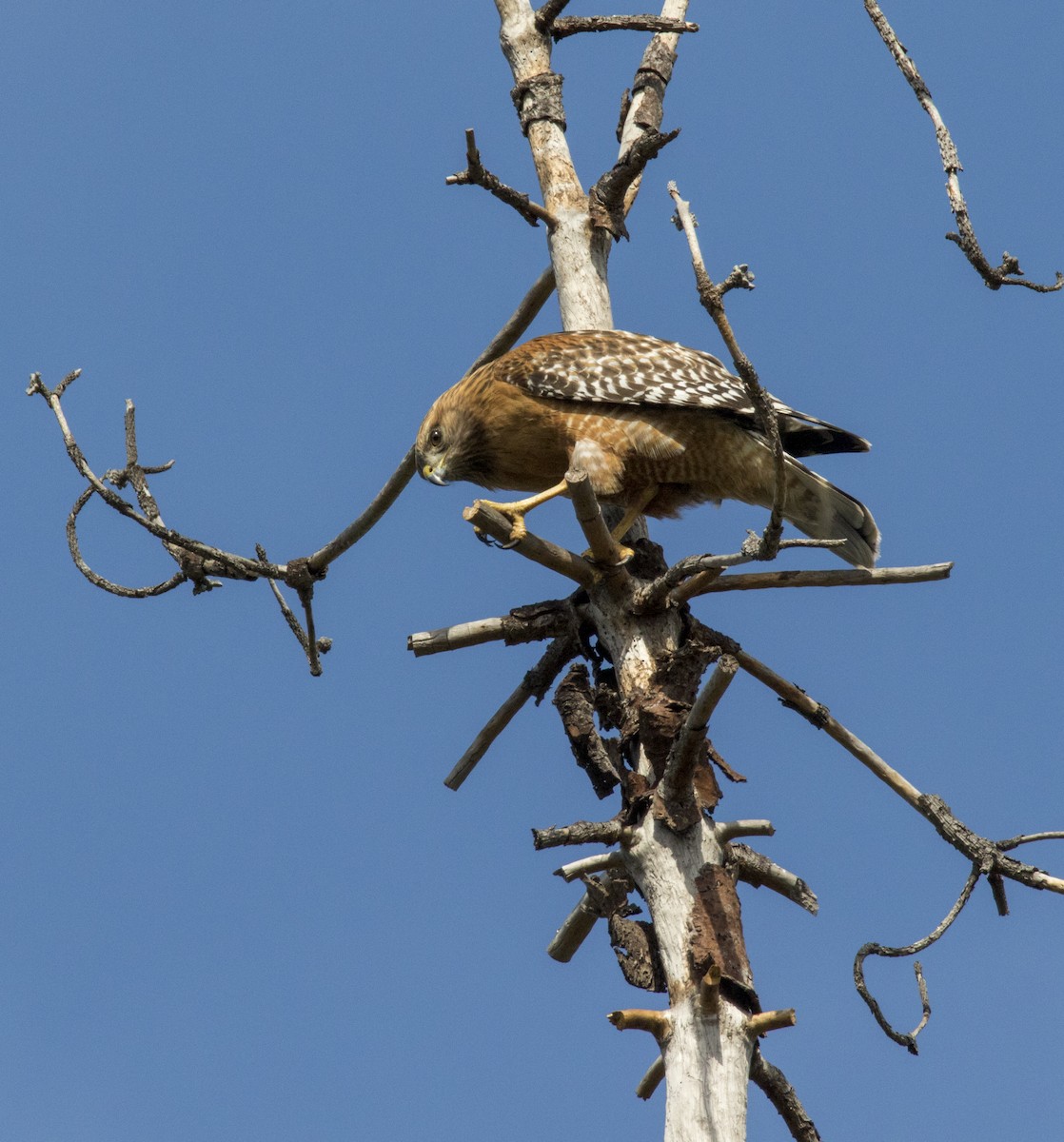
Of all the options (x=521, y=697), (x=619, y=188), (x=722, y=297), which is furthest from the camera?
(x=619, y=188)

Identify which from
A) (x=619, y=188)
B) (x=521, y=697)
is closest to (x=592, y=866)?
(x=521, y=697)

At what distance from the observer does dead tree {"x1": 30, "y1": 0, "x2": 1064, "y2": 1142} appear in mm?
3391

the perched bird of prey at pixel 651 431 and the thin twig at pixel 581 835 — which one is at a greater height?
the perched bird of prey at pixel 651 431

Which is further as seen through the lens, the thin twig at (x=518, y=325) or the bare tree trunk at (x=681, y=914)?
the thin twig at (x=518, y=325)

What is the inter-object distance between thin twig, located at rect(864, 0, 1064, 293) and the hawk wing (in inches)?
52.1

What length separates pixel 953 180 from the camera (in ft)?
12.2

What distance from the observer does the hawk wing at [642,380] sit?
5.16m

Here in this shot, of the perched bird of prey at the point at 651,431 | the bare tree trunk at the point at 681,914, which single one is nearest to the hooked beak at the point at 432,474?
the perched bird of prey at the point at 651,431

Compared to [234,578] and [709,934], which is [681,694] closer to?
[709,934]

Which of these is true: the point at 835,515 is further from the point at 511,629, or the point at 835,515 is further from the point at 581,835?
the point at 581,835

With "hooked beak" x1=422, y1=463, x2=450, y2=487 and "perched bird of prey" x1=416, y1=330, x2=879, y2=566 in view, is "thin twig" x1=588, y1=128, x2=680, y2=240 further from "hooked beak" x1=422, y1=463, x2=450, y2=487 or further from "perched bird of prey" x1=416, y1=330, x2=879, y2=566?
"hooked beak" x1=422, y1=463, x2=450, y2=487

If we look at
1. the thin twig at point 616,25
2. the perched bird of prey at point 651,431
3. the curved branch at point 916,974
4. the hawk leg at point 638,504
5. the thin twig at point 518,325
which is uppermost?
the thin twig at point 616,25

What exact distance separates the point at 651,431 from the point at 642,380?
0.69ft

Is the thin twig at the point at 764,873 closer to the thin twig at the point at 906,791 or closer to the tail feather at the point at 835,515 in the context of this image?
the thin twig at the point at 906,791
